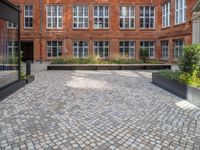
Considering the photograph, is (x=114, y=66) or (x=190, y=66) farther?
(x=114, y=66)

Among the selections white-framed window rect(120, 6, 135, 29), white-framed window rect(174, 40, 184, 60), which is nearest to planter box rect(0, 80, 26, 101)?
white-framed window rect(174, 40, 184, 60)

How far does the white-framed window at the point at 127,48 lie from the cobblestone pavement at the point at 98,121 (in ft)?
63.0

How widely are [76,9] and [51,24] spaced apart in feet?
10.7

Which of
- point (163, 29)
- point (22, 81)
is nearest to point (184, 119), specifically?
point (22, 81)

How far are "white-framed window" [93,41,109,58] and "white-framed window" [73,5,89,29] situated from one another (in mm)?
2334

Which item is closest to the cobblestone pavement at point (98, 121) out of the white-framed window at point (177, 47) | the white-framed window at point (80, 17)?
the white-framed window at point (177, 47)

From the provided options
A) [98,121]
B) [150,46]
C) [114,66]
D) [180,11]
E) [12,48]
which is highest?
[180,11]

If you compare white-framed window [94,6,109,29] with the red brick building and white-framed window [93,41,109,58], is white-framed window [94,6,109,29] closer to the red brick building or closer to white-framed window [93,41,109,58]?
the red brick building

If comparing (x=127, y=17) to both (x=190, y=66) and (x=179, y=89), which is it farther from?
(x=179, y=89)

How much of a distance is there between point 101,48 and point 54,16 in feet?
20.9

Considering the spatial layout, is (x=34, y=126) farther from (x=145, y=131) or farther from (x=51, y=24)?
(x=51, y=24)

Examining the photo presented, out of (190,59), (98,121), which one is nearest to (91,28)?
(190,59)

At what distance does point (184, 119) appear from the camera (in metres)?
6.16

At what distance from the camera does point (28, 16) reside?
27938 mm
